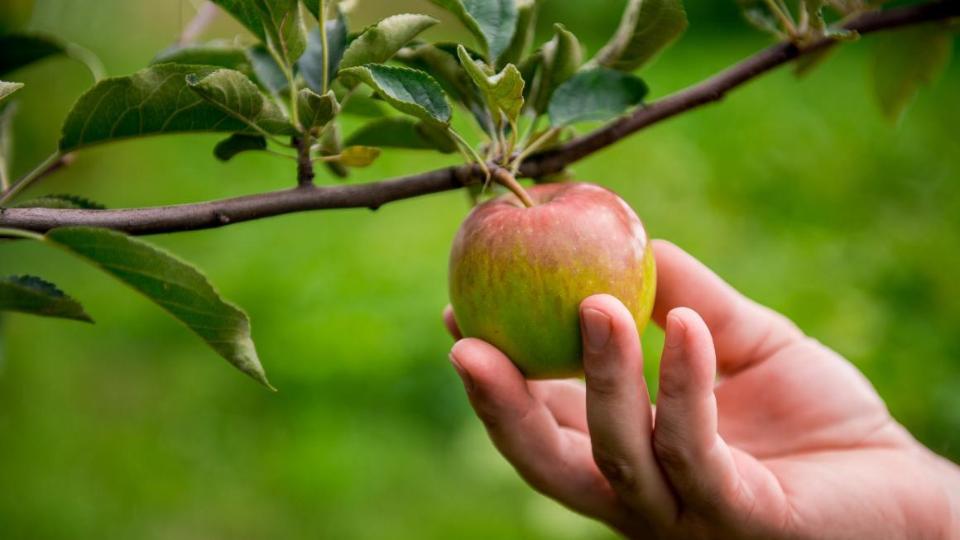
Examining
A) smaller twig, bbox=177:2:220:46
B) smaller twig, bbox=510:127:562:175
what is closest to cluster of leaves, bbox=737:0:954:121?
smaller twig, bbox=510:127:562:175

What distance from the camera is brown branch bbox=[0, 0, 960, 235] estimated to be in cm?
60

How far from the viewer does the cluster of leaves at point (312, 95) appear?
0.58 m

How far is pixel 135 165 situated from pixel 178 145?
325mm

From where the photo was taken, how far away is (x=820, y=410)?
100 centimetres

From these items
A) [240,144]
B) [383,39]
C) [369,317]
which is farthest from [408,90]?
[369,317]

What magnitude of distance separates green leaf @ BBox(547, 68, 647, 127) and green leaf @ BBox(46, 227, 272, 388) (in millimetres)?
315

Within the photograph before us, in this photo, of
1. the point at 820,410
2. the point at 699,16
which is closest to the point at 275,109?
the point at 820,410

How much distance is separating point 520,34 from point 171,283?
358 mm

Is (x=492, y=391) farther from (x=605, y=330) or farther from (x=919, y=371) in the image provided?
(x=919, y=371)

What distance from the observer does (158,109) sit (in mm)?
625

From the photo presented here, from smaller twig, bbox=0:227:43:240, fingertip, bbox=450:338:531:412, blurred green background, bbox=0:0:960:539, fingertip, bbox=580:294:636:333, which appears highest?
smaller twig, bbox=0:227:43:240

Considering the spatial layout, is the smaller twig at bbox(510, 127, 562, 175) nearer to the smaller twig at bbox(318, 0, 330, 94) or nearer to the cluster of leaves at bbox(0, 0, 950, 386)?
the cluster of leaves at bbox(0, 0, 950, 386)

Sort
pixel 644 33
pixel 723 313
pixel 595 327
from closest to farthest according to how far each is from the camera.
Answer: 1. pixel 595 327
2. pixel 644 33
3. pixel 723 313

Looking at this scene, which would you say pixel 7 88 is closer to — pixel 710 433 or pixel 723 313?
pixel 710 433
